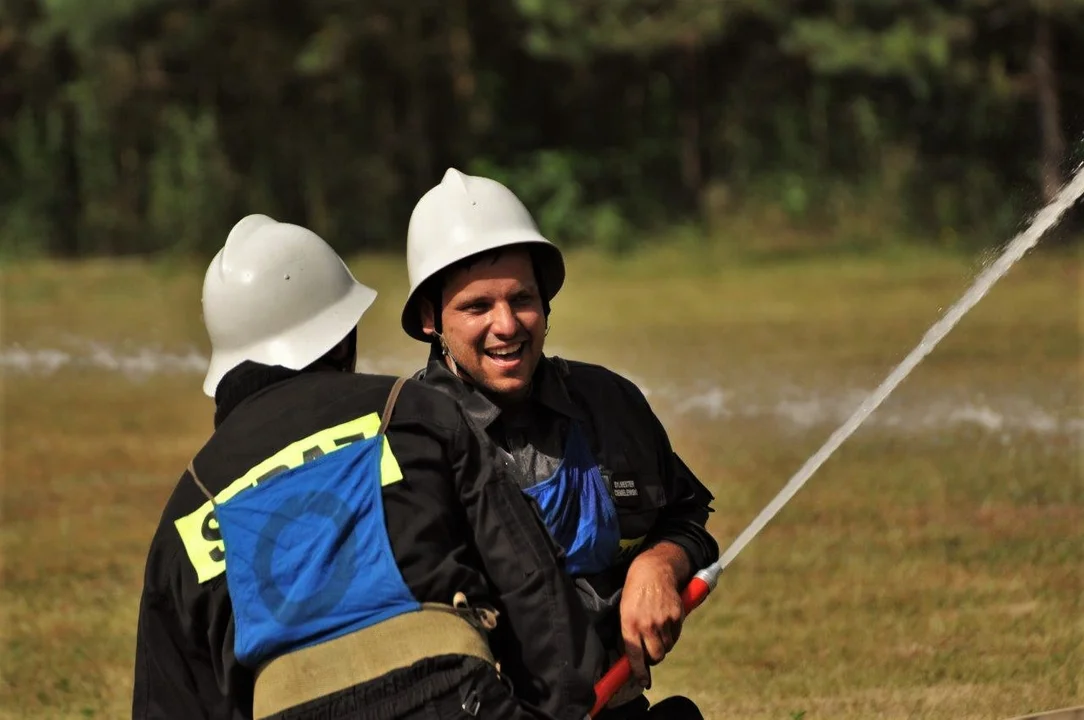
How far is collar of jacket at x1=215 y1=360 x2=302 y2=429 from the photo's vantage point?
348 cm

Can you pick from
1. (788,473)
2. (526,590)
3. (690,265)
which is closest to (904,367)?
(526,590)

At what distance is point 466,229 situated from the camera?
390 cm

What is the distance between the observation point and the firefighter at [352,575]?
10.2 ft

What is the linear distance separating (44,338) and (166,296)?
3.92m

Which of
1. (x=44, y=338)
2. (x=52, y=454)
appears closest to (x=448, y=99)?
(x=44, y=338)

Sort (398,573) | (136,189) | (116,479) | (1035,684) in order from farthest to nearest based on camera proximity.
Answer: (136,189), (116,479), (1035,684), (398,573)

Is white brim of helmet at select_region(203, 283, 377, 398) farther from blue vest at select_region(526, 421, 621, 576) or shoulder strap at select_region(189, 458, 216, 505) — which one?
blue vest at select_region(526, 421, 621, 576)

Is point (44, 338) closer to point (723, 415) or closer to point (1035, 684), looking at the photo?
point (723, 415)

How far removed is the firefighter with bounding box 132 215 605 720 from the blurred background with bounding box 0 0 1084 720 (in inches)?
92.1

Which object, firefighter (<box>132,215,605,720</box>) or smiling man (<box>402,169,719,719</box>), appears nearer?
firefighter (<box>132,215,605,720</box>)

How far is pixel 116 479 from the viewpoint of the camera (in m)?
12.1

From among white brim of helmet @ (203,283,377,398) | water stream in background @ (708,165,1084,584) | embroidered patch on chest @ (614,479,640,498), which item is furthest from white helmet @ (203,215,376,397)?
water stream in background @ (708,165,1084,584)

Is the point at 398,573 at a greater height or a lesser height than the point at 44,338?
greater

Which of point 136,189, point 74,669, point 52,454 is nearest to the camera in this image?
point 74,669
